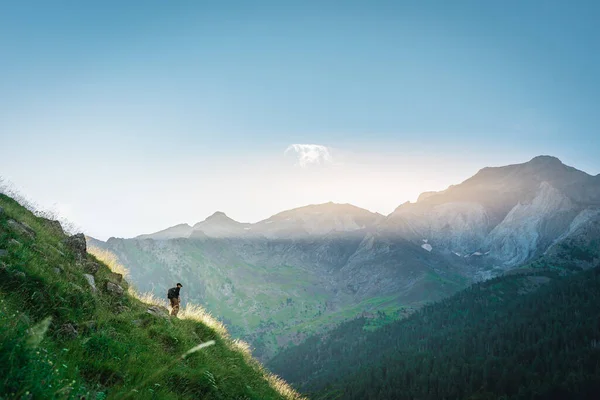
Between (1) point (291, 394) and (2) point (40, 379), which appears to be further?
(1) point (291, 394)

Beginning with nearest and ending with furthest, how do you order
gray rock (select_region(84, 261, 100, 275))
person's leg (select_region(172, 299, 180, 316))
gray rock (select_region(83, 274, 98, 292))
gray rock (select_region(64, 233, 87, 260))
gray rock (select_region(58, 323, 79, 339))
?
gray rock (select_region(58, 323, 79, 339)) → gray rock (select_region(83, 274, 98, 292)) → gray rock (select_region(84, 261, 100, 275)) → gray rock (select_region(64, 233, 87, 260)) → person's leg (select_region(172, 299, 180, 316))

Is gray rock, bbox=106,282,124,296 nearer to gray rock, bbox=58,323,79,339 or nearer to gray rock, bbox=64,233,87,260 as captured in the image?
gray rock, bbox=64,233,87,260

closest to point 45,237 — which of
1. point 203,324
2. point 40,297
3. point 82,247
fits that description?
point 82,247

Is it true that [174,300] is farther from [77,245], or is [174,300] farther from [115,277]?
[77,245]

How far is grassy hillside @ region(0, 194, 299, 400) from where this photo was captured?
19.5ft

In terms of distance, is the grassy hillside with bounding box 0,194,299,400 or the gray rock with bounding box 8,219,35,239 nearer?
the grassy hillside with bounding box 0,194,299,400

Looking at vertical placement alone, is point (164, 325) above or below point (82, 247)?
below

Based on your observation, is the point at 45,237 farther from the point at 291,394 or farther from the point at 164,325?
the point at 291,394

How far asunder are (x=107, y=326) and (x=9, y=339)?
6.33m

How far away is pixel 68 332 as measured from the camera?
1005 centimetres

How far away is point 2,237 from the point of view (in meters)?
12.5

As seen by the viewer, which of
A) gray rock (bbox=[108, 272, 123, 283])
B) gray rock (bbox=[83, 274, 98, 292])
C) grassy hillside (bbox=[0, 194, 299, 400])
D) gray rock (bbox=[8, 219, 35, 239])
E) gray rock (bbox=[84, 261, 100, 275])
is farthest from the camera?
gray rock (bbox=[108, 272, 123, 283])

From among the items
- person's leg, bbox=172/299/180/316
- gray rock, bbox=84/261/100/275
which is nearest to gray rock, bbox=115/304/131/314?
gray rock, bbox=84/261/100/275

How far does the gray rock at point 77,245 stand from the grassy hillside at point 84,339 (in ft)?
0.17
